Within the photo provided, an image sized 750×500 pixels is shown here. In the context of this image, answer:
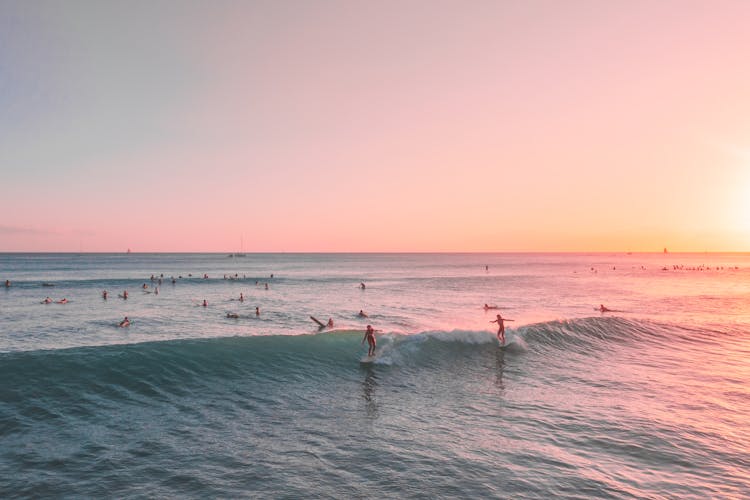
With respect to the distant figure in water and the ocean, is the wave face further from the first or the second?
the distant figure in water

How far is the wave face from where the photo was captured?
10852 millimetres

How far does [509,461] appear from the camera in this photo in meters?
11.9

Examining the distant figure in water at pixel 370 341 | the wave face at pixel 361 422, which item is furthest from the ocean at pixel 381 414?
Result: the distant figure in water at pixel 370 341

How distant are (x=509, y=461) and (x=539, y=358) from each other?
46.3 feet

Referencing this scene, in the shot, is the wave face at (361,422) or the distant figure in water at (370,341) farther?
the distant figure in water at (370,341)

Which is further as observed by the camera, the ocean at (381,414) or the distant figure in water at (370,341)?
the distant figure in water at (370,341)

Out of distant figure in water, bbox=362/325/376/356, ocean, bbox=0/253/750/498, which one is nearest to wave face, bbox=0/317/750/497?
ocean, bbox=0/253/750/498

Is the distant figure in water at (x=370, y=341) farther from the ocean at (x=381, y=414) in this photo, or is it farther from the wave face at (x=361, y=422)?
the wave face at (x=361, y=422)

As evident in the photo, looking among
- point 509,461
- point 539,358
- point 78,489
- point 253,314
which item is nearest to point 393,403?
point 509,461

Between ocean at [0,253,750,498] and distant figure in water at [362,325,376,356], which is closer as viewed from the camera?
ocean at [0,253,750,498]

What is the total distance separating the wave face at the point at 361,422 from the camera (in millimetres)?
10852

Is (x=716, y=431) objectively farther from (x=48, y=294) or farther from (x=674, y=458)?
(x=48, y=294)

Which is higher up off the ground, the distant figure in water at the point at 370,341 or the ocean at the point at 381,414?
the distant figure in water at the point at 370,341

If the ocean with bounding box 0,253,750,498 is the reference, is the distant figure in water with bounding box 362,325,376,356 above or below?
above
